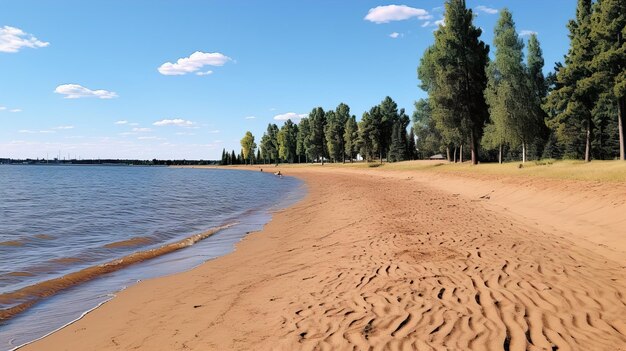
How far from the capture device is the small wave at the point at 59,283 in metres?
8.18

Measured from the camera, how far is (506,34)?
139ft

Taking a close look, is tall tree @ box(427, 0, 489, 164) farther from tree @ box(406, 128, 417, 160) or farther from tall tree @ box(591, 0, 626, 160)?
tree @ box(406, 128, 417, 160)

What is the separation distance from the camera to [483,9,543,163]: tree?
40.9 meters

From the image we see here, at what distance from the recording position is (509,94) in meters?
40.7

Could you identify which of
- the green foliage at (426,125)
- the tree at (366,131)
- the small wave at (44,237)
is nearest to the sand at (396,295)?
the small wave at (44,237)

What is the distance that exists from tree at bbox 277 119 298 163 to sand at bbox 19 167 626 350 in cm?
13696

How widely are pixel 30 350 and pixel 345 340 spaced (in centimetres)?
475

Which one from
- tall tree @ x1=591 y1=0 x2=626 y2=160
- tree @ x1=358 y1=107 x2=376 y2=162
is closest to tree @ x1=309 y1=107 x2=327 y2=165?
tree @ x1=358 y1=107 x2=376 y2=162

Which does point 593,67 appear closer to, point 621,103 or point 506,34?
point 621,103

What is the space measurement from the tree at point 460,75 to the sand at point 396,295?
30.9 metres

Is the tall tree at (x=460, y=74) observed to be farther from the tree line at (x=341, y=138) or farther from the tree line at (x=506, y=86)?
the tree line at (x=341, y=138)

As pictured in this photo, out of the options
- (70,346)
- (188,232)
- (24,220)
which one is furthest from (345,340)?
(24,220)

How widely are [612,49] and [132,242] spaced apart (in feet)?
119

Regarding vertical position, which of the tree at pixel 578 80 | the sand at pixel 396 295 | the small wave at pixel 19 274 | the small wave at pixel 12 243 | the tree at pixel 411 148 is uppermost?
the tree at pixel 578 80
